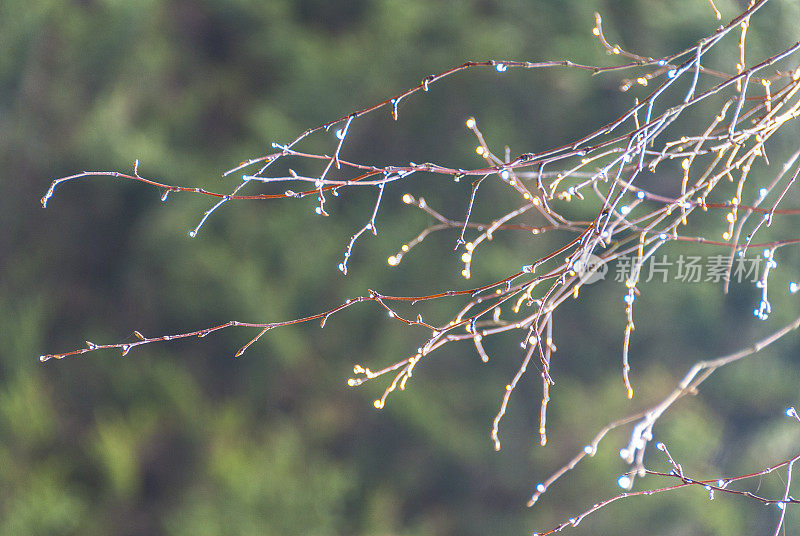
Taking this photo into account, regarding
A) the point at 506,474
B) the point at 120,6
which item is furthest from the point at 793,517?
the point at 120,6

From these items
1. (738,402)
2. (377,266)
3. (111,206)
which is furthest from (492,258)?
(111,206)

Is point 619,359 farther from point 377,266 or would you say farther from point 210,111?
point 210,111

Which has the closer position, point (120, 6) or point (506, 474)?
point (120, 6)

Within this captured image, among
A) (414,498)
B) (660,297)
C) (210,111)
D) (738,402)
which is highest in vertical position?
(210,111)

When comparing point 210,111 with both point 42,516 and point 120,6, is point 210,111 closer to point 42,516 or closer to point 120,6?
point 120,6

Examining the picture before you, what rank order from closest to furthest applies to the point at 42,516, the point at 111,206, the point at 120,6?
1. the point at 42,516
2. the point at 120,6
3. the point at 111,206

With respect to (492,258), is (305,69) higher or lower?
higher

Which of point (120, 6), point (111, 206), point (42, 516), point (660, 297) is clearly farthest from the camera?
point (660, 297)
